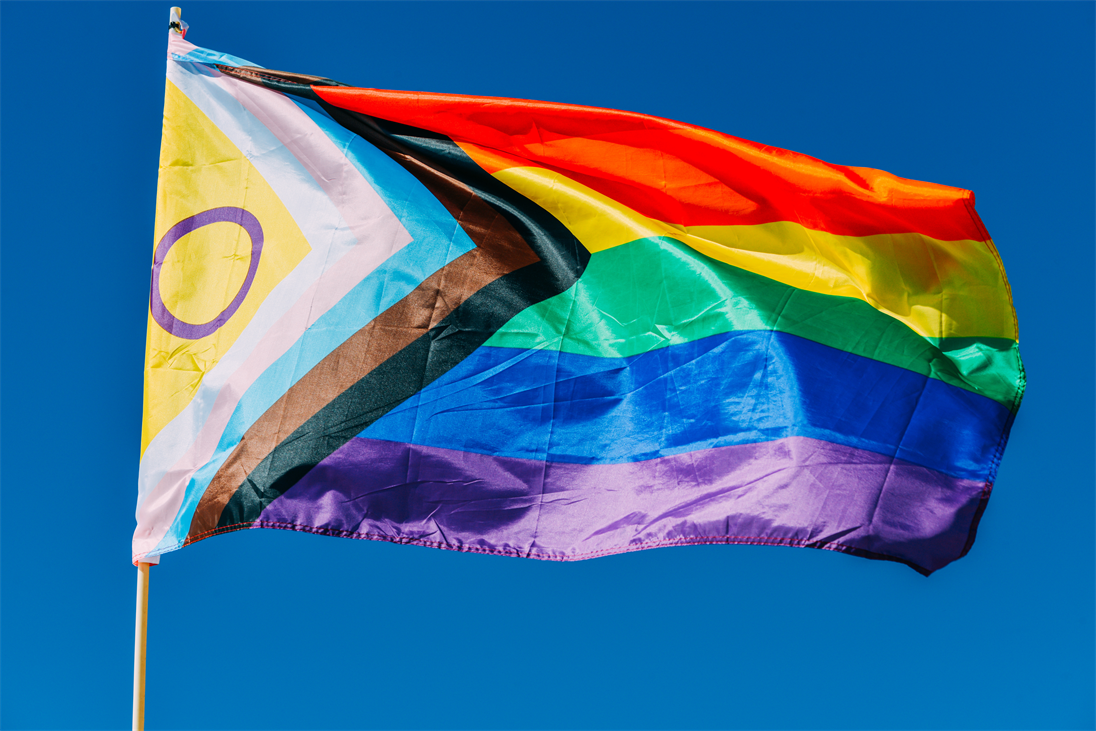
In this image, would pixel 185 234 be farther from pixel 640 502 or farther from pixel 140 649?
pixel 640 502

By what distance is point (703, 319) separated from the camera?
7.74 meters

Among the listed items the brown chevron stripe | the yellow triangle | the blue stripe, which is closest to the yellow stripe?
the blue stripe

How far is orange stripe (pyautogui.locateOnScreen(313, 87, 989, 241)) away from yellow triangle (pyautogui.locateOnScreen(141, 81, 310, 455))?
105 cm

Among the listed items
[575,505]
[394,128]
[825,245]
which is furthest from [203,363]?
[825,245]

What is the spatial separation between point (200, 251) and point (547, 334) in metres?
2.86

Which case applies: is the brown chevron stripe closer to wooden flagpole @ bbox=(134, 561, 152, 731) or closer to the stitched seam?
the stitched seam

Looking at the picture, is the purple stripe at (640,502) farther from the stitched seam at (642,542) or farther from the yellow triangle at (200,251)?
the yellow triangle at (200,251)

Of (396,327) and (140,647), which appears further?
(396,327)

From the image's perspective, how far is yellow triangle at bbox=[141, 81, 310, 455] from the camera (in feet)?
24.2

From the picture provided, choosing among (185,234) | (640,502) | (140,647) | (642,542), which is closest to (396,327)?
(185,234)

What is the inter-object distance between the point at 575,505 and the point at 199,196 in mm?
3926

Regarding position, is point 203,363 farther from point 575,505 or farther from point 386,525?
point 575,505

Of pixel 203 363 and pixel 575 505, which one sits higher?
pixel 203 363

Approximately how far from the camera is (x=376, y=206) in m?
7.89
